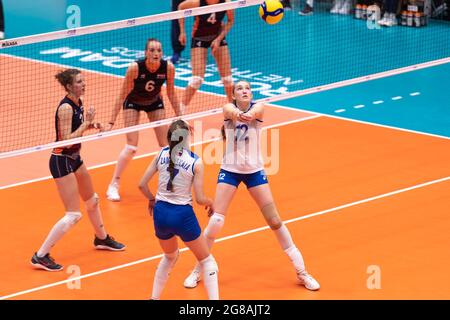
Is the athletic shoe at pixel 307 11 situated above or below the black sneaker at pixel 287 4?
below

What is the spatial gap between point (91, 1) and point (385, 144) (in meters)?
16.0

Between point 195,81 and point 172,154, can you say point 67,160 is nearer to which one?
point 172,154

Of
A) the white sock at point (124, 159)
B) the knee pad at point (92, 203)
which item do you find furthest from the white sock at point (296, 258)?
the white sock at point (124, 159)

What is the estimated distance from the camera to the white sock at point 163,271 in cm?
1426

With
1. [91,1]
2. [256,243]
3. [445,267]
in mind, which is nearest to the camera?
[445,267]

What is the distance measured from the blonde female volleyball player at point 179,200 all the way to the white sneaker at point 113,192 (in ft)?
15.9

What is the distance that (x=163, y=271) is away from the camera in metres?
14.3

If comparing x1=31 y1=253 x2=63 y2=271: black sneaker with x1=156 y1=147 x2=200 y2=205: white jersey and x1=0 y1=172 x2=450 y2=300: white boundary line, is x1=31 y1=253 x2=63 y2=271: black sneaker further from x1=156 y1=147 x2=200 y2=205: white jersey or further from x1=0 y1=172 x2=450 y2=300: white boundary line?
x1=156 y1=147 x2=200 y2=205: white jersey

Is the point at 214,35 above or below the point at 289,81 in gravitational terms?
above

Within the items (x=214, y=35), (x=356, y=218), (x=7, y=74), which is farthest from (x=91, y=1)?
(x=356, y=218)

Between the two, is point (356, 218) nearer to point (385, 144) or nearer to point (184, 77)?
point (385, 144)

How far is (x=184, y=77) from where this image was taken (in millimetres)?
26609

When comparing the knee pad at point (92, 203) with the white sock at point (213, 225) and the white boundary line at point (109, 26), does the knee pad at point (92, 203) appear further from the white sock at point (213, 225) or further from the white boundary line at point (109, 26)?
the white boundary line at point (109, 26)

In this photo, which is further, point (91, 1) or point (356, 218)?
point (91, 1)
